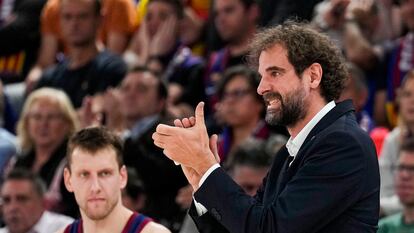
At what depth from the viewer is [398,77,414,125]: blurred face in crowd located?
6.26m

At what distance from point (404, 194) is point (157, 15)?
328cm

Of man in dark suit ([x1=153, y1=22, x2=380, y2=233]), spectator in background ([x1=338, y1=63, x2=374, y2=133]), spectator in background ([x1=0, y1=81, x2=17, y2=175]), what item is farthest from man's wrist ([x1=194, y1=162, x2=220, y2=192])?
spectator in background ([x1=0, y1=81, x2=17, y2=175])

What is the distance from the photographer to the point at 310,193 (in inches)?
127

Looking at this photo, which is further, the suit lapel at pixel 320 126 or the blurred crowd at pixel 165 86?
the blurred crowd at pixel 165 86

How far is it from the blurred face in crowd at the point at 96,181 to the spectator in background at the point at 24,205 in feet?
5.86

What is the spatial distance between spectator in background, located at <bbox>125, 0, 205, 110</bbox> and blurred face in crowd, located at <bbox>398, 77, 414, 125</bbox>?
1969 millimetres

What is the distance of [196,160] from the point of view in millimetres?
3330

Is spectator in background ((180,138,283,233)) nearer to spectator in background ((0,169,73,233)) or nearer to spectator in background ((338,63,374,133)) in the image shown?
spectator in background ((338,63,374,133))

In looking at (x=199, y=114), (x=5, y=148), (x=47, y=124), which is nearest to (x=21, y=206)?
(x=47, y=124)

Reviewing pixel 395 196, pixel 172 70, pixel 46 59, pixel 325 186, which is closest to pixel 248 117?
pixel 395 196

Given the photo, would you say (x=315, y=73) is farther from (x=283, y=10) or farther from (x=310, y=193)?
(x=283, y=10)

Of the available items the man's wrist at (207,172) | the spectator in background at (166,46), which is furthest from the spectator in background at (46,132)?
the man's wrist at (207,172)

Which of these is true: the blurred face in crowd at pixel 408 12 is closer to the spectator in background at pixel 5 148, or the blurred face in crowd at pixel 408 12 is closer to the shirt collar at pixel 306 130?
the spectator in background at pixel 5 148

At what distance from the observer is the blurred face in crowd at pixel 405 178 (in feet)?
18.2
